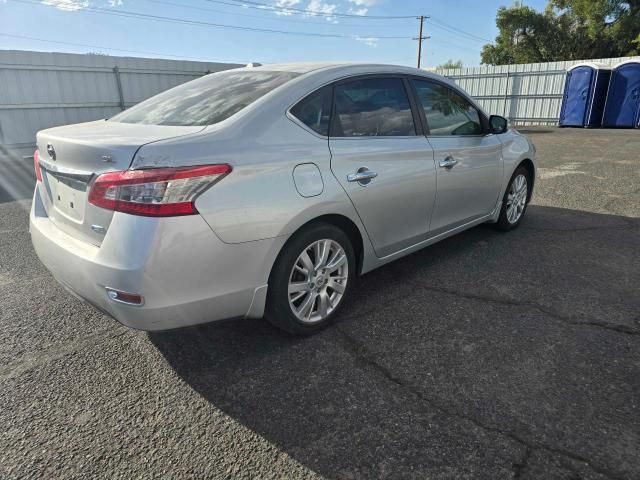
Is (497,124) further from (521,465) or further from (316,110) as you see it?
(521,465)

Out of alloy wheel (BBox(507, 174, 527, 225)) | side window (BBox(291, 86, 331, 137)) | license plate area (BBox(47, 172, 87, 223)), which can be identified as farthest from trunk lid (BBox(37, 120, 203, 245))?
alloy wheel (BBox(507, 174, 527, 225))

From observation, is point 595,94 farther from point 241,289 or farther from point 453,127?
point 241,289

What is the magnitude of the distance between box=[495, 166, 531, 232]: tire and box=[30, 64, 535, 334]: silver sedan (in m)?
1.24

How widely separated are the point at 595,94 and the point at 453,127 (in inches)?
716

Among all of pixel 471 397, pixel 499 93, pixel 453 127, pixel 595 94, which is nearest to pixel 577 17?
pixel 499 93

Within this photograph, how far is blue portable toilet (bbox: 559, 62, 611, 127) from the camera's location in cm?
1795

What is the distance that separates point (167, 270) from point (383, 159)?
164 cm

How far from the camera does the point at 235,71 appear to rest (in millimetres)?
3426

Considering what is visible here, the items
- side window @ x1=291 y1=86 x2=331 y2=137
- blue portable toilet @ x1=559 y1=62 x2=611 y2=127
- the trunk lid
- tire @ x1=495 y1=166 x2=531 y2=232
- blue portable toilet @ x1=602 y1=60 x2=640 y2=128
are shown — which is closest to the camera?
the trunk lid

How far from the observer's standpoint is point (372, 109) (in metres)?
3.18

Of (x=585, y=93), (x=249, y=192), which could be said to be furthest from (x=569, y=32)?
(x=249, y=192)

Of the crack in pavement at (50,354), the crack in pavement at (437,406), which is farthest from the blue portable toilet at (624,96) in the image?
the crack in pavement at (50,354)

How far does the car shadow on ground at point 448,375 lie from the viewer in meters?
1.99

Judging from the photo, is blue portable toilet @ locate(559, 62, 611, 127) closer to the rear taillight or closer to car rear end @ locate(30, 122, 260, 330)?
car rear end @ locate(30, 122, 260, 330)
